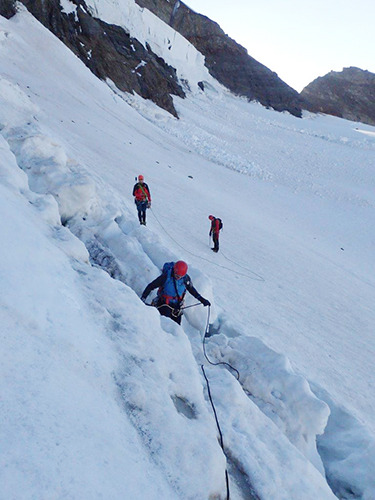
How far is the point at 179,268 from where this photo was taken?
16.7ft

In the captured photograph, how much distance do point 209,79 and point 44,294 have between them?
6031cm

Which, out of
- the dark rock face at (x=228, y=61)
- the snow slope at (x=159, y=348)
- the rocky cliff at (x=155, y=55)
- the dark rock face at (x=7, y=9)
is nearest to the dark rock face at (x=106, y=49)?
the rocky cliff at (x=155, y=55)

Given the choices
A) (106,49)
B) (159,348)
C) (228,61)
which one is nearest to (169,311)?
(159,348)

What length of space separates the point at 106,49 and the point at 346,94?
60444 millimetres

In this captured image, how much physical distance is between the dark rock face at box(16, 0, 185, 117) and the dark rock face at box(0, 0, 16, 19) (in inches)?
83.3

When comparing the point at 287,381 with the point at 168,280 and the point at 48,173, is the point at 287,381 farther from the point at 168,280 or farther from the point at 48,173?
the point at 48,173

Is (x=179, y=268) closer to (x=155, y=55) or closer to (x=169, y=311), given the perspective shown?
(x=169, y=311)

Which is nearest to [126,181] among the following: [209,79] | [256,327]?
[256,327]

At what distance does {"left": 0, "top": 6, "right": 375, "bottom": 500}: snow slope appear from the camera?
2584 mm

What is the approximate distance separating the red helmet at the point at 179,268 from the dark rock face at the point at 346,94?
227ft

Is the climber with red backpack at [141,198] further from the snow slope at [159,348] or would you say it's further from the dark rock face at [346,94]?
the dark rock face at [346,94]

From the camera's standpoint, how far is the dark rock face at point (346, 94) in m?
71.9

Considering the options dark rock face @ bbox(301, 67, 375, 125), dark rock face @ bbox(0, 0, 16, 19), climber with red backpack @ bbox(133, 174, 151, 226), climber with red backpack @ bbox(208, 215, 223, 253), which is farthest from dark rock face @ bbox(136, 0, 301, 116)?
climber with red backpack @ bbox(133, 174, 151, 226)

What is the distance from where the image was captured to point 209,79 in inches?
2248
